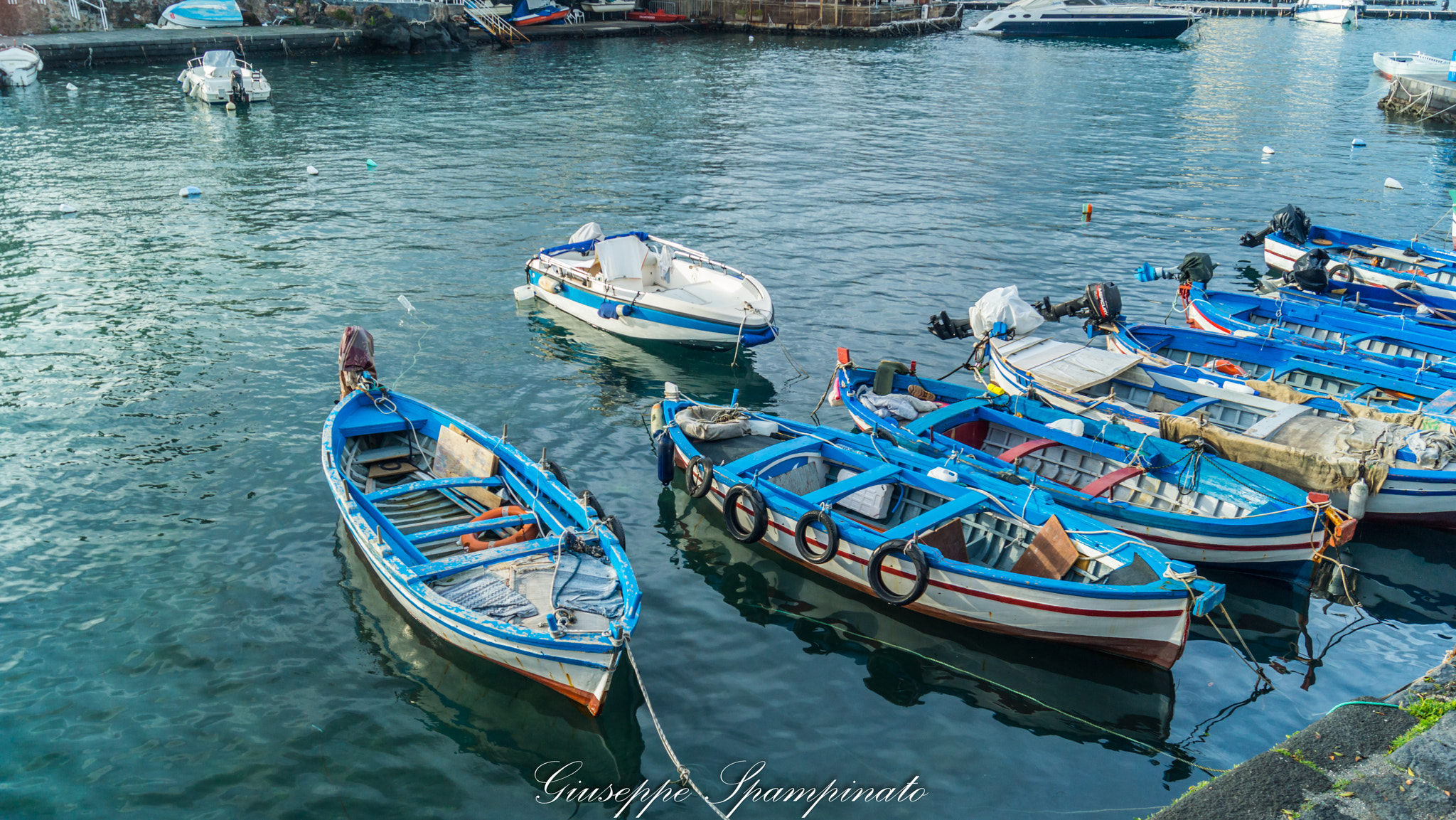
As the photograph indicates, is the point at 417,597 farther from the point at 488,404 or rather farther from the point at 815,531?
the point at 488,404

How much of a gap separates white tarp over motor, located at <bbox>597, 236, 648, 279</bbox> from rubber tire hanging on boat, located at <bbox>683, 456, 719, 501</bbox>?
1048cm

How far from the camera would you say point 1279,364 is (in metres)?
22.4

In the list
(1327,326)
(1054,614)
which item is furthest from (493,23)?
→ (1054,614)

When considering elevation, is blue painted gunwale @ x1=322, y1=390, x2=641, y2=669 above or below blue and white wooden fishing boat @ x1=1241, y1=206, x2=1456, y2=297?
below

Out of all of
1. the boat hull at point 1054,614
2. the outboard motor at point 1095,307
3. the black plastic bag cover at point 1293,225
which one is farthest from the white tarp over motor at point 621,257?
the black plastic bag cover at point 1293,225

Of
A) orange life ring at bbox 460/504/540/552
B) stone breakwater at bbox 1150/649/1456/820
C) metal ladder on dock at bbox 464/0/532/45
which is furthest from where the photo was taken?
metal ladder on dock at bbox 464/0/532/45

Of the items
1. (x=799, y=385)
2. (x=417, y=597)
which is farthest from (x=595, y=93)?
(x=417, y=597)

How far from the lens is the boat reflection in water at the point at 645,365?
24375mm

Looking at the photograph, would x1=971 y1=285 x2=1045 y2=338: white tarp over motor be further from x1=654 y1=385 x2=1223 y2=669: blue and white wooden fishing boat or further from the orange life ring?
the orange life ring

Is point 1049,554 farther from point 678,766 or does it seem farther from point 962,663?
point 678,766

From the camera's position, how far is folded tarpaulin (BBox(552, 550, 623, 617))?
1340cm

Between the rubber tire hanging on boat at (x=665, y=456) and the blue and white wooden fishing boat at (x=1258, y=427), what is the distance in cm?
809

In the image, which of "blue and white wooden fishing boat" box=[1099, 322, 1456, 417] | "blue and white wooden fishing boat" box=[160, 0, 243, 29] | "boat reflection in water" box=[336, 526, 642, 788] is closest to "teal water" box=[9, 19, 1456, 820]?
"boat reflection in water" box=[336, 526, 642, 788]

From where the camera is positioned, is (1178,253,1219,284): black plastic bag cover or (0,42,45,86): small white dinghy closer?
(1178,253,1219,284): black plastic bag cover
